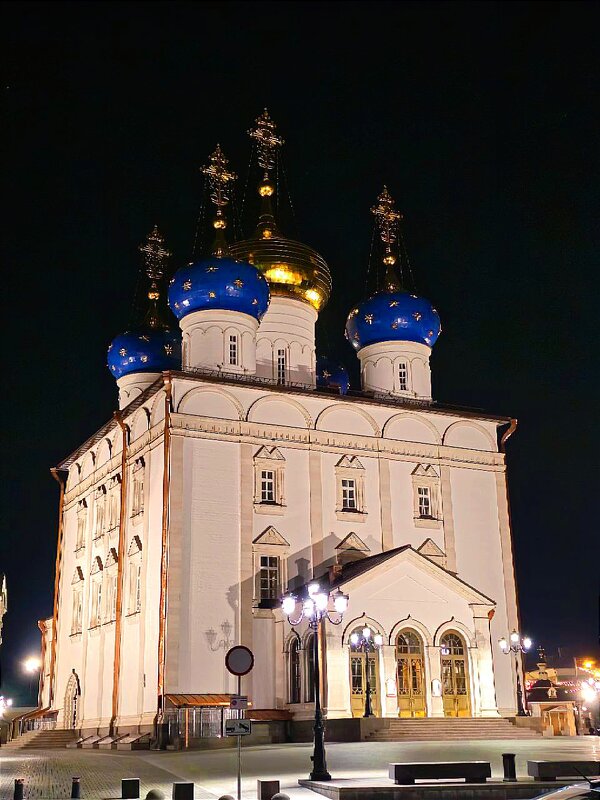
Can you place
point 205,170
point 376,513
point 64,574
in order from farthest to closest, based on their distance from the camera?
point 64,574 → point 205,170 → point 376,513

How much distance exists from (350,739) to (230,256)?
1501cm

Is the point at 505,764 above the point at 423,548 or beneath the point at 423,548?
beneath

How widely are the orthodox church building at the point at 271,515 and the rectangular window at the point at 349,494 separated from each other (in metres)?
0.06

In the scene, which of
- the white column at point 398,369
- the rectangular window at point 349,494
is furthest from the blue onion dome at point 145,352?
the rectangular window at point 349,494

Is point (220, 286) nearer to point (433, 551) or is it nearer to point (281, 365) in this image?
point (281, 365)

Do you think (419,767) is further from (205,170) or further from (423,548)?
(205,170)

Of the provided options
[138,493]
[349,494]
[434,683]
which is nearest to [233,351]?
[138,493]

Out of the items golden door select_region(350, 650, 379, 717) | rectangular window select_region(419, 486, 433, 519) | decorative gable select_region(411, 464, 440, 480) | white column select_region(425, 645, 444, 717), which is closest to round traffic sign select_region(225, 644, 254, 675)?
golden door select_region(350, 650, 379, 717)

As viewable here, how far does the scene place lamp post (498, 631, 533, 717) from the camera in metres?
25.6

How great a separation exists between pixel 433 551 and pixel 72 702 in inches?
499

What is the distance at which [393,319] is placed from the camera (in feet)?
106

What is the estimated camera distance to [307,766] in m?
16.8

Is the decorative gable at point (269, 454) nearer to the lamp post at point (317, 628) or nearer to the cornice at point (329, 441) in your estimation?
the cornice at point (329, 441)

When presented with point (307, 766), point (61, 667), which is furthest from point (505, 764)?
point (61, 667)
